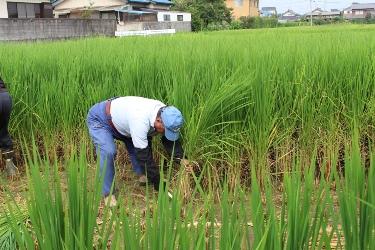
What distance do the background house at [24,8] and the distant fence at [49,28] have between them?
4794 mm

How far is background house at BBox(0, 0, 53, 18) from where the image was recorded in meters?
19.0

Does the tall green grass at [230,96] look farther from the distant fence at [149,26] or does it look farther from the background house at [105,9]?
the background house at [105,9]

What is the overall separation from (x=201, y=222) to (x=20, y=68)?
3.66 metres

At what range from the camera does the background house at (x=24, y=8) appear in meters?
19.0

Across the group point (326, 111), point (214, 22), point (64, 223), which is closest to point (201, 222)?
point (64, 223)

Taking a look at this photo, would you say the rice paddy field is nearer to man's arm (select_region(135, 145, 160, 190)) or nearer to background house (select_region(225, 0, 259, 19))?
man's arm (select_region(135, 145, 160, 190))

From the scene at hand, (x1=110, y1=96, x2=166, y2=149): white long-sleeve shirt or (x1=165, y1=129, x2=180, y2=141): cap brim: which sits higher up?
(x1=110, y1=96, x2=166, y2=149): white long-sleeve shirt

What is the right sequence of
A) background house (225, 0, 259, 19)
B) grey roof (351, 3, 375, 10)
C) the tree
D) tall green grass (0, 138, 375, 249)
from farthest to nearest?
grey roof (351, 3, 375, 10) < background house (225, 0, 259, 19) < the tree < tall green grass (0, 138, 375, 249)

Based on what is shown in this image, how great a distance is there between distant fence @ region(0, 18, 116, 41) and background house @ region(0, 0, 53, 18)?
479cm

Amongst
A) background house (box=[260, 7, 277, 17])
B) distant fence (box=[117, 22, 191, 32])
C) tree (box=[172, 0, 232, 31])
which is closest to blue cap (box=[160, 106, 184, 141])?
distant fence (box=[117, 22, 191, 32])

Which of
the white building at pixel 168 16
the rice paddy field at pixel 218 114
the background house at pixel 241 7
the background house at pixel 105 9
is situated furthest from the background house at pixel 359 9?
the rice paddy field at pixel 218 114

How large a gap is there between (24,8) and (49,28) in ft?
22.7

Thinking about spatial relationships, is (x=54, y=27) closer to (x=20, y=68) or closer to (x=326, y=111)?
(x=20, y=68)

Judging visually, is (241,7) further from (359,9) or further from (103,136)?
(103,136)
